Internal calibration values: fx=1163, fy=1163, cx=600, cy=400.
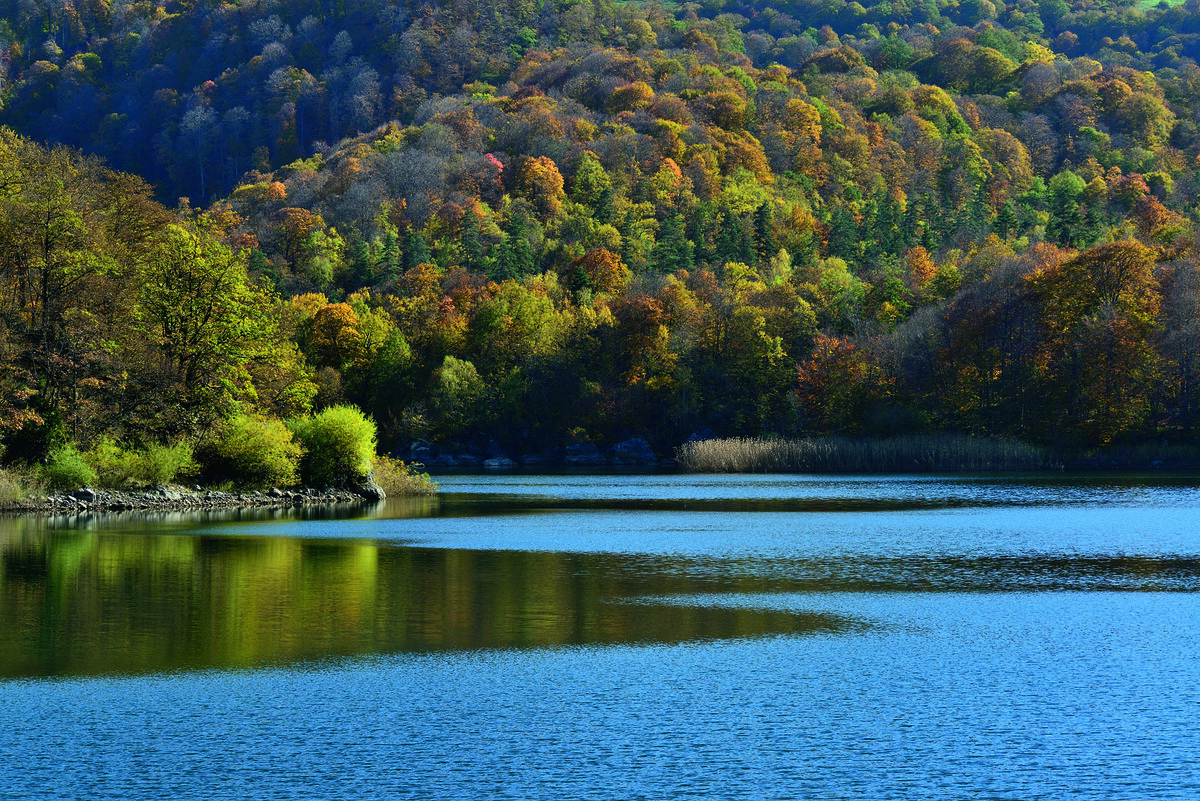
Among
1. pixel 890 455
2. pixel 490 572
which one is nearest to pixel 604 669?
pixel 490 572

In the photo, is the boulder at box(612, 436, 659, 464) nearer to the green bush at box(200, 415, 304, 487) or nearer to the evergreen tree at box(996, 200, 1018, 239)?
the evergreen tree at box(996, 200, 1018, 239)

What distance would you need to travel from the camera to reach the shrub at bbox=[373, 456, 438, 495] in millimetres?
57281

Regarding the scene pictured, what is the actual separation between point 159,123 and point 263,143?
19207 mm

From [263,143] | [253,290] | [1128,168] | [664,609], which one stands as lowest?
[664,609]

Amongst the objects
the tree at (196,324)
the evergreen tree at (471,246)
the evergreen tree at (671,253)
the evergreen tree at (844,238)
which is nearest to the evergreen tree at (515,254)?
the evergreen tree at (471,246)

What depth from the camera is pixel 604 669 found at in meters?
14.8

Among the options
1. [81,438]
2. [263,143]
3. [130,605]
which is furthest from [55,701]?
[263,143]

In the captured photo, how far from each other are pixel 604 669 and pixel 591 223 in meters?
113

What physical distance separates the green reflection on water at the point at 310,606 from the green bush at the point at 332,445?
21.6m

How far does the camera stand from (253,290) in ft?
185

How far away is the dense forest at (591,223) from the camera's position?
50812 millimetres

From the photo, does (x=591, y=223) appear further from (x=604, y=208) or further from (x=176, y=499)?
(x=176, y=499)

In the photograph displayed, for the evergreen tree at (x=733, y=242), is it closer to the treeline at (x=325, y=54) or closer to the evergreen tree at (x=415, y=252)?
the evergreen tree at (x=415, y=252)

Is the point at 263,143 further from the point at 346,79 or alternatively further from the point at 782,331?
the point at 782,331
